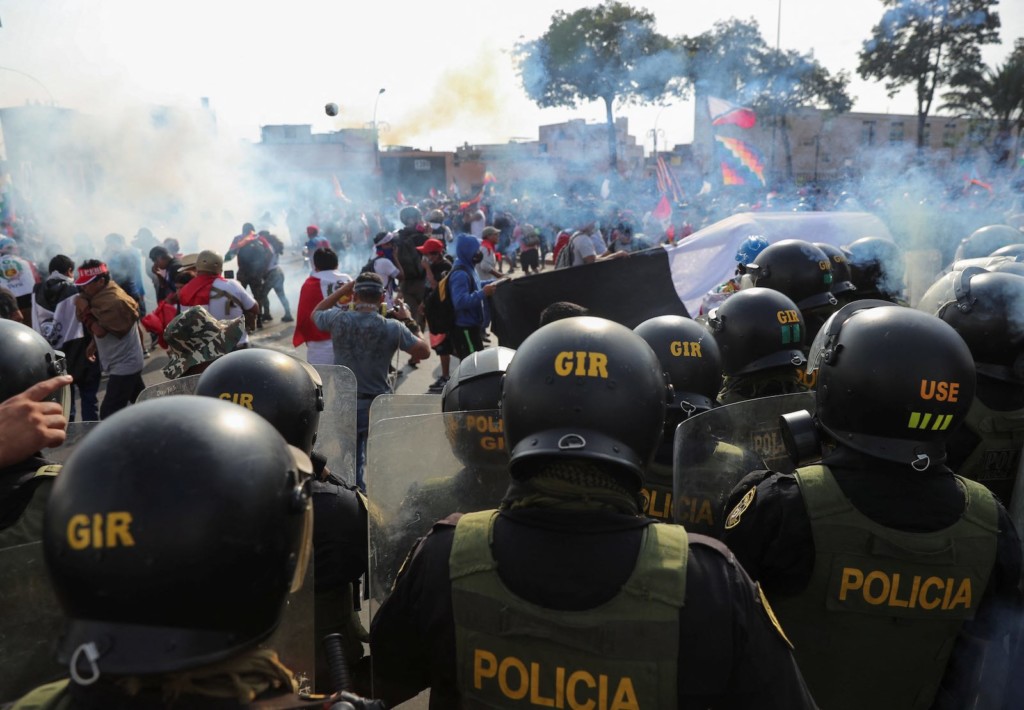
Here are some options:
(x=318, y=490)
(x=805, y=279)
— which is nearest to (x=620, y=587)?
(x=318, y=490)

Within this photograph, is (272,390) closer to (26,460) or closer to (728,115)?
(26,460)

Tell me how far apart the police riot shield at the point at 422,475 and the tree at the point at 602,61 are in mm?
23381

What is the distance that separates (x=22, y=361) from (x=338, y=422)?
111 cm

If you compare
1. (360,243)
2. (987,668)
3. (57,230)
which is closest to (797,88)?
(360,243)

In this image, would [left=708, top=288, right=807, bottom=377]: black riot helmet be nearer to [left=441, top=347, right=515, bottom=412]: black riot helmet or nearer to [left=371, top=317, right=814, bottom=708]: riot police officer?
[left=441, top=347, right=515, bottom=412]: black riot helmet

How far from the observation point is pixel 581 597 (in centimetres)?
159

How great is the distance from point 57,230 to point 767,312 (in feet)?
72.1

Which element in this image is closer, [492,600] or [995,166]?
[492,600]

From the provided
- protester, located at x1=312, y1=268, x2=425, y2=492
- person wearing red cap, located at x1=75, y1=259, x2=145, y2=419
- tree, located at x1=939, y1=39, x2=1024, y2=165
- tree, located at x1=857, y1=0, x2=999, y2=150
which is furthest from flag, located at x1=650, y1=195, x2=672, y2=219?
protester, located at x1=312, y1=268, x2=425, y2=492

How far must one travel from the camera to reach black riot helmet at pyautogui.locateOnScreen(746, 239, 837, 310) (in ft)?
17.1

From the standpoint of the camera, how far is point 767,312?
143 inches

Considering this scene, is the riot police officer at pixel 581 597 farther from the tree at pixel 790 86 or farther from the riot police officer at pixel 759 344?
the tree at pixel 790 86

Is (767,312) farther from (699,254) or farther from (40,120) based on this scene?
(40,120)

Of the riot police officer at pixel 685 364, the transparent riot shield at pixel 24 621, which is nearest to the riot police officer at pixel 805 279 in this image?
the riot police officer at pixel 685 364
